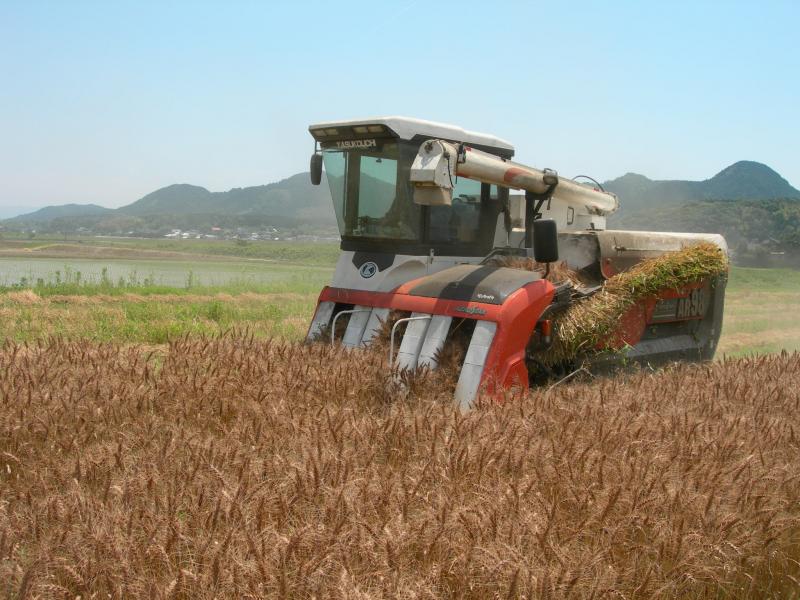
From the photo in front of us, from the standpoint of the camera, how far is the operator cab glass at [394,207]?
6.64 meters

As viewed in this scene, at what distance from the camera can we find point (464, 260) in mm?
7105

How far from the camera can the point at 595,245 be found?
7922 mm

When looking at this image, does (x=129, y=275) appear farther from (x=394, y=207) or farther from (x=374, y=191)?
(x=394, y=207)

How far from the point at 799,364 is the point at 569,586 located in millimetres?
5675

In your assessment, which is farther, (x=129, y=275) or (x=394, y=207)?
(x=129, y=275)

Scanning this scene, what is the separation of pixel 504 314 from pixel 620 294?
78.4 inches

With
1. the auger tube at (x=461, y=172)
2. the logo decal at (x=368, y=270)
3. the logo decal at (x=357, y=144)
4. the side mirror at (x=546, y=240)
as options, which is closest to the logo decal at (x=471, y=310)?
the side mirror at (x=546, y=240)

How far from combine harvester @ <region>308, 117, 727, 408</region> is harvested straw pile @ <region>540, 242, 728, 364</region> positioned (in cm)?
5

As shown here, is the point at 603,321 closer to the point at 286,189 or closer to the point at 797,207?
the point at 797,207

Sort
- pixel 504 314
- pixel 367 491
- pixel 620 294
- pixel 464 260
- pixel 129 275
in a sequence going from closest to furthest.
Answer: pixel 367 491
pixel 504 314
pixel 464 260
pixel 620 294
pixel 129 275

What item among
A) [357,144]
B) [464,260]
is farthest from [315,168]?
[464,260]

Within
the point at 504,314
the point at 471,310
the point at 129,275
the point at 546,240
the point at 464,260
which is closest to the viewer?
the point at 504,314

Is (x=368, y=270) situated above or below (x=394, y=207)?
below

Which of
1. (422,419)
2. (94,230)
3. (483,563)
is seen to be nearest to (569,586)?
(483,563)
